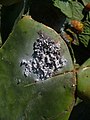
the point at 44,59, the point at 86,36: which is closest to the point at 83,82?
the point at 44,59

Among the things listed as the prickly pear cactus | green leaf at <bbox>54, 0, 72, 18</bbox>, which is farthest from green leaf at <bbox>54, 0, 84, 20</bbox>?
the prickly pear cactus

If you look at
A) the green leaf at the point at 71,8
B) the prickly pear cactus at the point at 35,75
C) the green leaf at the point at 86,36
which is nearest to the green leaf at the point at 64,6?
the green leaf at the point at 71,8

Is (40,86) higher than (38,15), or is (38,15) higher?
(38,15)

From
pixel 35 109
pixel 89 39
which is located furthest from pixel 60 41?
pixel 89 39

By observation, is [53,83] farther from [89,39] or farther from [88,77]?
[89,39]

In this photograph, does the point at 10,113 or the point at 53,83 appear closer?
the point at 53,83

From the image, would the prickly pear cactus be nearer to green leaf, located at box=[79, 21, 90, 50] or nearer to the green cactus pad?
the green cactus pad

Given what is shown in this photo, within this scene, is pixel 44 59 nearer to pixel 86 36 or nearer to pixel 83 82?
pixel 83 82

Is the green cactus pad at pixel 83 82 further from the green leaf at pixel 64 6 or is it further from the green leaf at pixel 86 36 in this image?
the green leaf at pixel 86 36
